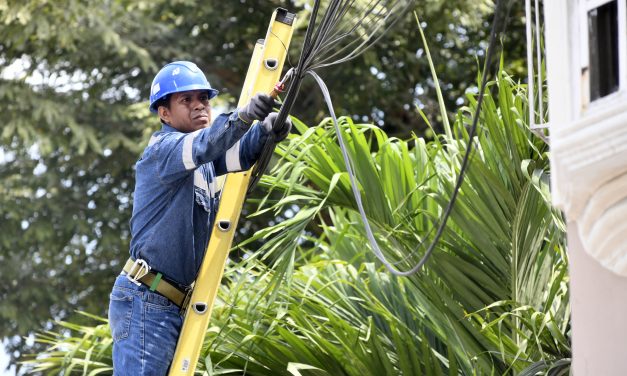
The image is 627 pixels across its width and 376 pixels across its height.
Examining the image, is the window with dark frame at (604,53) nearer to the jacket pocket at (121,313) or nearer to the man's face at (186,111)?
the man's face at (186,111)

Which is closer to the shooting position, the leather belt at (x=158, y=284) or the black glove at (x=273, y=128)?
the black glove at (x=273, y=128)

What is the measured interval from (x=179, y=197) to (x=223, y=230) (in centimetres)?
22

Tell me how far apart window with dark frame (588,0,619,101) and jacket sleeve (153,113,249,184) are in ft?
4.65

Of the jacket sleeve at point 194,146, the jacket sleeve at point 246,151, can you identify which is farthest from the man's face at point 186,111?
the jacket sleeve at point 246,151

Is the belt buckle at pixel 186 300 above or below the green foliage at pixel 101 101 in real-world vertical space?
below

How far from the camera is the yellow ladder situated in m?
5.31

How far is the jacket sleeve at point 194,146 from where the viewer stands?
4996mm

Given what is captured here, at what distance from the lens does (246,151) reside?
5297 millimetres

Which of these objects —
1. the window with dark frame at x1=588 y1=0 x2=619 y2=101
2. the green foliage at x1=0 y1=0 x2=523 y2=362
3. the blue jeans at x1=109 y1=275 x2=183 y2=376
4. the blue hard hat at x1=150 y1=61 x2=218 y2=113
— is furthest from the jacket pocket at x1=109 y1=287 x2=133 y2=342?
the green foliage at x1=0 y1=0 x2=523 y2=362

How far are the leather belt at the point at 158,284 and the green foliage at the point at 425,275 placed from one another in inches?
23.9

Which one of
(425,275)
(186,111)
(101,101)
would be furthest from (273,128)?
(101,101)

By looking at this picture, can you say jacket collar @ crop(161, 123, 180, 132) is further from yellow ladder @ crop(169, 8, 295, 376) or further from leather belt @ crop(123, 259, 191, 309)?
leather belt @ crop(123, 259, 191, 309)

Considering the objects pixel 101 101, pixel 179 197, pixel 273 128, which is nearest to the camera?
pixel 273 128

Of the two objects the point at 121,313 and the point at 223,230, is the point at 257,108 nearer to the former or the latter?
the point at 223,230
